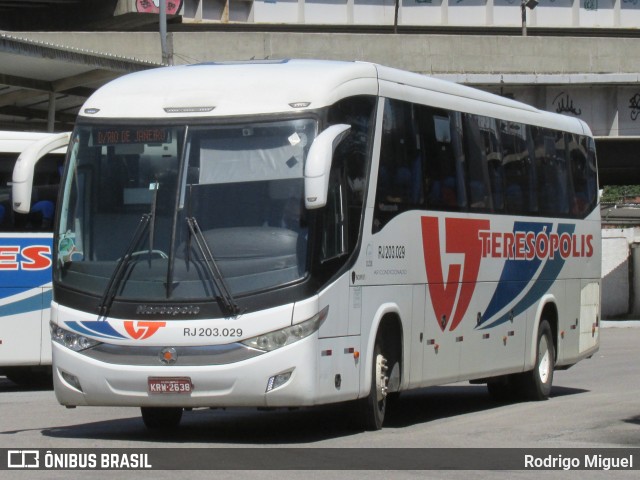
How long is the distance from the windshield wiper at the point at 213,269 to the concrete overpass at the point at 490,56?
25.8m

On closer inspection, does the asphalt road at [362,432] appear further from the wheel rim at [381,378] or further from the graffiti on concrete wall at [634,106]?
the graffiti on concrete wall at [634,106]

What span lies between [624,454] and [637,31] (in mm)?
61267

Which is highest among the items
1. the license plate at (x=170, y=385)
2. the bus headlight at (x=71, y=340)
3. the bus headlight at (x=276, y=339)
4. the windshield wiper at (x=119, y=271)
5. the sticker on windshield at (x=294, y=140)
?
the sticker on windshield at (x=294, y=140)

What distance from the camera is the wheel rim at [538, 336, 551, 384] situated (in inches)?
672

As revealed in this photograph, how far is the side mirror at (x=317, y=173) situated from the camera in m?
10.8

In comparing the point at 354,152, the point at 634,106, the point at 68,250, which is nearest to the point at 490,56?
the point at 634,106

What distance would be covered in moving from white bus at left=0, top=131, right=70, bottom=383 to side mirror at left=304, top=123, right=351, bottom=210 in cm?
801

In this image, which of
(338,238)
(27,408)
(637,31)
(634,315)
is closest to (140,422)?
(27,408)

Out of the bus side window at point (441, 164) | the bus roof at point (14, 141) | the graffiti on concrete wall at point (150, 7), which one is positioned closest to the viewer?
the bus side window at point (441, 164)

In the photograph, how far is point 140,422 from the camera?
45.1ft

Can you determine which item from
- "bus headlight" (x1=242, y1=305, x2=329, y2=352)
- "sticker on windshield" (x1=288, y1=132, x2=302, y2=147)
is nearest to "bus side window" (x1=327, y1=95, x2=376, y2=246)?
"sticker on windshield" (x1=288, y1=132, x2=302, y2=147)

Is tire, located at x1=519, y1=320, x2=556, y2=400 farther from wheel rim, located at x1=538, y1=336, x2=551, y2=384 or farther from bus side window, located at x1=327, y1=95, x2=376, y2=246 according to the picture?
bus side window, located at x1=327, y1=95, x2=376, y2=246

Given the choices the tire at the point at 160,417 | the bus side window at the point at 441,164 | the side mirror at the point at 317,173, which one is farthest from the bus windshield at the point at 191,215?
the bus side window at the point at 441,164

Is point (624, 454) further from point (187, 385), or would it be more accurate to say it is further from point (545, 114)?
point (545, 114)
